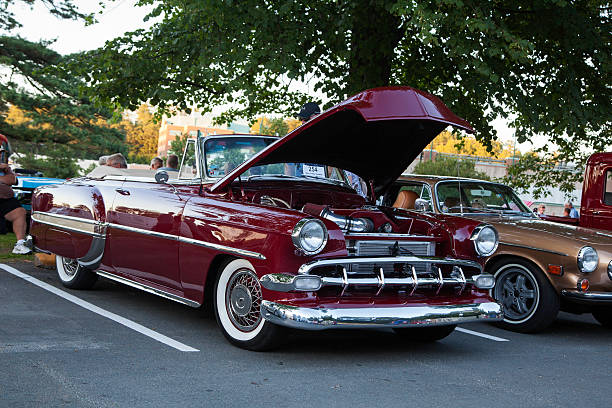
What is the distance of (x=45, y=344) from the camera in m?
4.80

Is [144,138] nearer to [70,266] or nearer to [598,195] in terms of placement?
[598,195]

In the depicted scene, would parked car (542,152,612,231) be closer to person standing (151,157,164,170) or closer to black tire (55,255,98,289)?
person standing (151,157,164,170)

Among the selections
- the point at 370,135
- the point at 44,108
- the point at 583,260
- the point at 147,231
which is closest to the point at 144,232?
the point at 147,231

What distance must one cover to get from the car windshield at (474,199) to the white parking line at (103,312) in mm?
3949

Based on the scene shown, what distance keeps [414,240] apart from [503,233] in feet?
7.67

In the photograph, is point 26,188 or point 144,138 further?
point 144,138

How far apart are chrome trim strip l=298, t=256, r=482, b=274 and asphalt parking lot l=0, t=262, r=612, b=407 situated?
2.22 feet

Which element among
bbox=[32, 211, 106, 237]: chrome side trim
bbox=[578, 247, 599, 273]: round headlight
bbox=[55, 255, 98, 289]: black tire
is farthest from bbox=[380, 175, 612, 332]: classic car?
bbox=[55, 255, 98, 289]: black tire

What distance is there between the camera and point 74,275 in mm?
7324

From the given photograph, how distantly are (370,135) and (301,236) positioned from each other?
4.89 feet

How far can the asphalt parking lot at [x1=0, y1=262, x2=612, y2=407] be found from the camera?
389cm

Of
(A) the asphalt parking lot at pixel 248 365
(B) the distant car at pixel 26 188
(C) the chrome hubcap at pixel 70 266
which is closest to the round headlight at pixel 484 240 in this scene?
(A) the asphalt parking lot at pixel 248 365

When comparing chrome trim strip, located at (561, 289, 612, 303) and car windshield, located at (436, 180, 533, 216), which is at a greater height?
car windshield, located at (436, 180, 533, 216)

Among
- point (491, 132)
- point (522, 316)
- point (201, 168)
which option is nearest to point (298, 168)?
point (201, 168)
